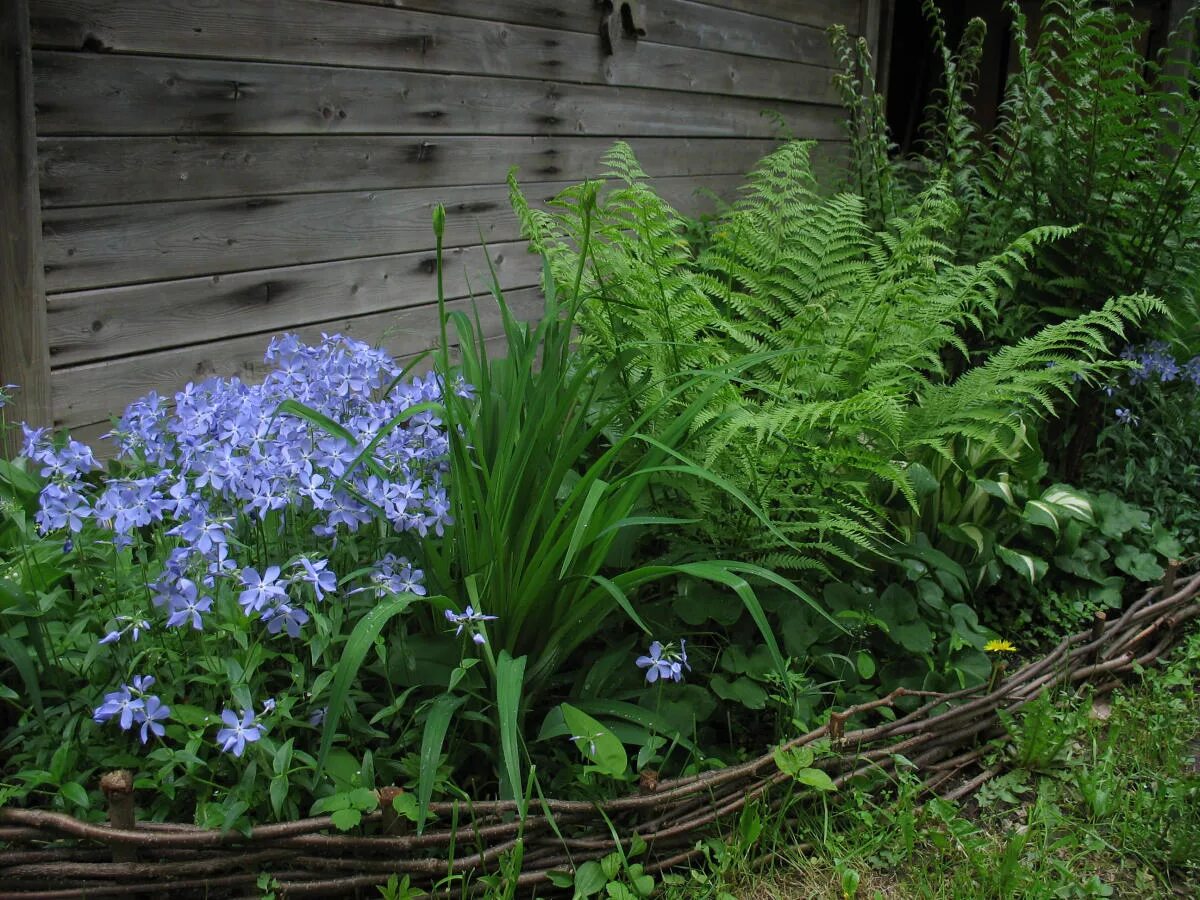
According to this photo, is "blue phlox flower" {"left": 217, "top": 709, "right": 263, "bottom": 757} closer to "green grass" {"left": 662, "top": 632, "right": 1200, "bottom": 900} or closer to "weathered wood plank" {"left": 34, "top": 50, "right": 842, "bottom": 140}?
"green grass" {"left": 662, "top": 632, "right": 1200, "bottom": 900}

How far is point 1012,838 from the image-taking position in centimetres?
194

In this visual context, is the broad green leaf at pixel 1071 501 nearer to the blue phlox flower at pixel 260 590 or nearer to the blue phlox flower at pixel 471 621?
the blue phlox flower at pixel 471 621

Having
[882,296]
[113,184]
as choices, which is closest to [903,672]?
[882,296]

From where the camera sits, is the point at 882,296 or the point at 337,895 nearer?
the point at 337,895

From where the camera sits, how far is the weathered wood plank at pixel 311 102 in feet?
8.49

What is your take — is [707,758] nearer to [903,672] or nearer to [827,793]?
[827,793]

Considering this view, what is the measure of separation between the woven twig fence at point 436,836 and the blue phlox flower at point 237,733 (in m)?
0.13

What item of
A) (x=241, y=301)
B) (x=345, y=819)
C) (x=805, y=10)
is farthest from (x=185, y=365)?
(x=805, y=10)

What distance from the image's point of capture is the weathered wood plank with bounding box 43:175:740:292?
2.64 meters

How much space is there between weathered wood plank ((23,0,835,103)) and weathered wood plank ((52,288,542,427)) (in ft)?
2.67

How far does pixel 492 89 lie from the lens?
3838 millimetres

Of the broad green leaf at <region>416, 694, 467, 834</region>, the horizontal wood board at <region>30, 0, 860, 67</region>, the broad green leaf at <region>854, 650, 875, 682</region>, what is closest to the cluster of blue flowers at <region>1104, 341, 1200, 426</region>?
the broad green leaf at <region>854, 650, 875, 682</region>

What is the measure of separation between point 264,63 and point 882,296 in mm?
1926

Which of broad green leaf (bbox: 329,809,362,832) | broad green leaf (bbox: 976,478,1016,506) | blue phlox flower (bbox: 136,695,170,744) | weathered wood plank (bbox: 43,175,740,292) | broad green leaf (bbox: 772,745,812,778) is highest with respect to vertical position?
weathered wood plank (bbox: 43,175,740,292)
